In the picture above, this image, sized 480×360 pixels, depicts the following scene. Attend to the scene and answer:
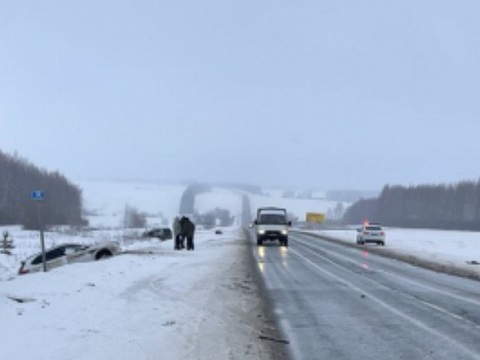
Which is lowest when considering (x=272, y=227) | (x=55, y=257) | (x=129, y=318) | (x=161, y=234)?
(x=129, y=318)

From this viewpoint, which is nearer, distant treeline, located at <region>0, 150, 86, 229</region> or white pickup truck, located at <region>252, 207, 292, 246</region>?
white pickup truck, located at <region>252, 207, 292, 246</region>

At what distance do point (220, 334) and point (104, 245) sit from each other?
1696cm

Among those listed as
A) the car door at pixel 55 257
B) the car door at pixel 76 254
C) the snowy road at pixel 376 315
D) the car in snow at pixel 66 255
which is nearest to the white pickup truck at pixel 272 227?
the car in snow at pixel 66 255

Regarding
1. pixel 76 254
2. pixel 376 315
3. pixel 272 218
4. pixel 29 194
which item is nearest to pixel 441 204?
pixel 29 194

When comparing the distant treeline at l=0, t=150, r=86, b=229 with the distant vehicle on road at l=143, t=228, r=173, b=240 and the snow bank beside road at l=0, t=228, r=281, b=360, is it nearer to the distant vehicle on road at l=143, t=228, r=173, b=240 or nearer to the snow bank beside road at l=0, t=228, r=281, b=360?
the distant vehicle on road at l=143, t=228, r=173, b=240

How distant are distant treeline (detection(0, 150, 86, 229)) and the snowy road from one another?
305ft

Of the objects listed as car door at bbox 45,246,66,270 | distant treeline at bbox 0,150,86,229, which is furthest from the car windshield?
distant treeline at bbox 0,150,86,229

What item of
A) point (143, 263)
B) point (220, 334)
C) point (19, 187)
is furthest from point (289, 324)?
point (19, 187)

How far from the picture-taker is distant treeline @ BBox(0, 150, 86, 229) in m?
121

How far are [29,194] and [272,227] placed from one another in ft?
288

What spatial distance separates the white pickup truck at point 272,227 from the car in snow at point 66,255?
17.7m

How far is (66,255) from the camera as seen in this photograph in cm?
2356

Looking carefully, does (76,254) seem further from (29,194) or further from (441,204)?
(441,204)

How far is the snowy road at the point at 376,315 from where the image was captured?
28.2 ft
